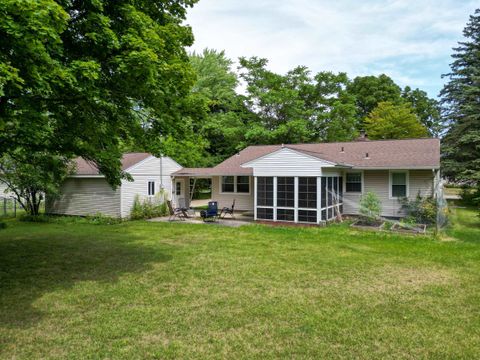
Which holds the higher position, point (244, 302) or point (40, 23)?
point (40, 23)

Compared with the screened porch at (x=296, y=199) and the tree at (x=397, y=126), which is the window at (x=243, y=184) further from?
the tree at (x=397, y=126)

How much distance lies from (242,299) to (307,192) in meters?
9.01

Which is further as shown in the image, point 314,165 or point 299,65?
point 299,65

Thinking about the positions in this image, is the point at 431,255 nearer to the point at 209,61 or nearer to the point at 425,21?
the point at 425,21

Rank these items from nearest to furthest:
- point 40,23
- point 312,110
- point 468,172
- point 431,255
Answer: point 40,23
point 431,255
point 468,172
point 312,110

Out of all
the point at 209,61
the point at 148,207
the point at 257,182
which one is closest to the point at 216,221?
the point at 257,182

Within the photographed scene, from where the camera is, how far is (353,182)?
16.6m

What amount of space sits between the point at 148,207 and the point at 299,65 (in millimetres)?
20853

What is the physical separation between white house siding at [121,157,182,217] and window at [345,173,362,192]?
33.3 feet

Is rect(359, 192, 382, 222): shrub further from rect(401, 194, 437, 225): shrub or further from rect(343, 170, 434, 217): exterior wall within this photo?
rect(343, 170, 434, 217): exterior wall

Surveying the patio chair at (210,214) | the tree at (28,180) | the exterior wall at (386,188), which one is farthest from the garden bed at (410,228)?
the tree at (28,180)

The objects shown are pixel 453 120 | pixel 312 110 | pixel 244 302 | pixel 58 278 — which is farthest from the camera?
pixel 312 110

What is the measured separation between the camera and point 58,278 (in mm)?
7059

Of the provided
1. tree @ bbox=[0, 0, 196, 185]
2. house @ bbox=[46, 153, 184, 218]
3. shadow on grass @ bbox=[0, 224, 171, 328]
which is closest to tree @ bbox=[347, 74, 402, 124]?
house @ bbox=[46, 153, 184, 218]
